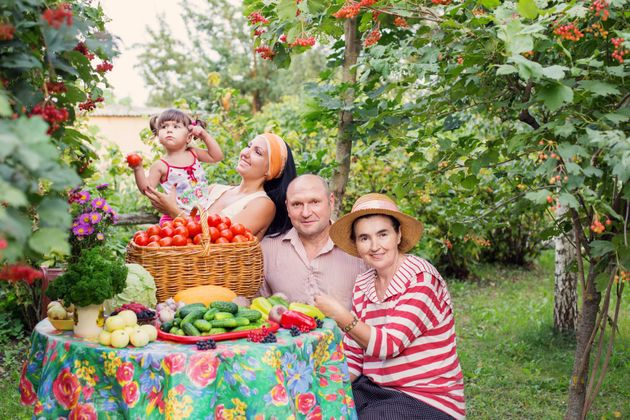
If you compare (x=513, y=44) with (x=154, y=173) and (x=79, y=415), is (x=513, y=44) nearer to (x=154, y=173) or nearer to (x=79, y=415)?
(x=79, y=415)

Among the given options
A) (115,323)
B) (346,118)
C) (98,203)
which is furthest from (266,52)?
(115,323)

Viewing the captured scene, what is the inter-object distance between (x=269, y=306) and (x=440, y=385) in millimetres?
878

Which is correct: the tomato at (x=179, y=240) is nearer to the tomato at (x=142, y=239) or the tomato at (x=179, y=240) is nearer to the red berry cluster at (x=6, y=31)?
the tomato at (x=142, y=239)

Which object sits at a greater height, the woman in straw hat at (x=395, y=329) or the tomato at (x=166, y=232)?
the tomato at (x=166, y=232)

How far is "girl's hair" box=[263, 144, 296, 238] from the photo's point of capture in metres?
4.10

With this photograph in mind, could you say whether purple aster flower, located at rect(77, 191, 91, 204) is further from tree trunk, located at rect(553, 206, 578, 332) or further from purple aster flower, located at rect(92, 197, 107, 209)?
tree trunk, located at rect(553, 206, 578, 332)

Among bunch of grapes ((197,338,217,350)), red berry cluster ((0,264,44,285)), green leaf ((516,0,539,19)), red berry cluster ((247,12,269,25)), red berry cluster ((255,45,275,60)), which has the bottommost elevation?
bunch of grapes ((197,338,217,350))

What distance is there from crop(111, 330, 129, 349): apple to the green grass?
2.59 meters

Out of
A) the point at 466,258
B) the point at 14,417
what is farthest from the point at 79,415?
the point at 466,258

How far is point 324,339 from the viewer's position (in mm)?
2879

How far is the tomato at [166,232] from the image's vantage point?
3297 mm

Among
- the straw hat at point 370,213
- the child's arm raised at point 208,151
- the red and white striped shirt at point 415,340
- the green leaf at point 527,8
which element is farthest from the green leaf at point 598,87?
the child's arm raised at point 208,151

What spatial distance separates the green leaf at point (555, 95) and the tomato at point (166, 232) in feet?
5.73

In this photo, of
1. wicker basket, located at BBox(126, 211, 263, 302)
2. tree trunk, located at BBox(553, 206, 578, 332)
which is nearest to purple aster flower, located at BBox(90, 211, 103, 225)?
wicker basket, located at BBox(126, 211, 263, 302)
